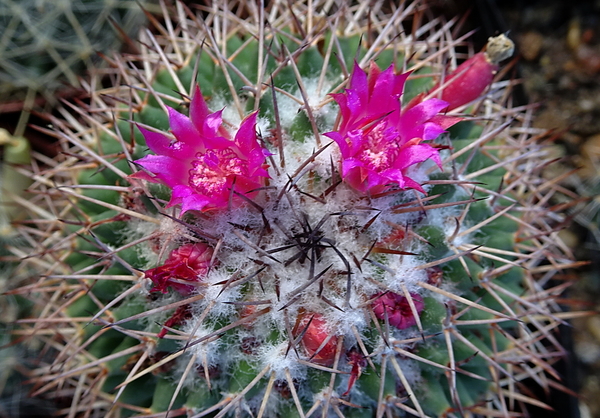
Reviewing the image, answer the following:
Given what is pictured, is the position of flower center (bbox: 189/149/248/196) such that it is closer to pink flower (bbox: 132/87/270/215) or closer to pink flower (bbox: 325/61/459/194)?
pink flower (bbox: 132/87/270/215)

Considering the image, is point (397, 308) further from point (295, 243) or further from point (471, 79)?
point (471, 79)

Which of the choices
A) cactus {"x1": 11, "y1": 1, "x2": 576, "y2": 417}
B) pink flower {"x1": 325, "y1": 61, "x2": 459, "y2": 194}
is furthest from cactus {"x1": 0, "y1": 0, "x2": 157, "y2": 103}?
pink flower {"x1": 325, "y1": 61, "x2": 459, "y2": 194}

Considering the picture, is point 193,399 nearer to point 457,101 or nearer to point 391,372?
point 391,372

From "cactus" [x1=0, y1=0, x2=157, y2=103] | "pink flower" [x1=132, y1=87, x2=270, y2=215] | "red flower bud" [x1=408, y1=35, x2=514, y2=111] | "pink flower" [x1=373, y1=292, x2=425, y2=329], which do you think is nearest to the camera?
"pink flower" [x1=132, y1=87, x2=270, y2=215]

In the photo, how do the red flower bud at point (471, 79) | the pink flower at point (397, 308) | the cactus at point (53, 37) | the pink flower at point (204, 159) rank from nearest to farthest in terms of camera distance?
the pink flower at point (204, 159)
the pink flower at point (397, 308)
the red flower bud at point (471, 79)
the cactus at point (53, 37)

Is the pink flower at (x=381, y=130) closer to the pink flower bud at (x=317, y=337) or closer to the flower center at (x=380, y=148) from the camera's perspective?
the flower center at (x=380, y=148)

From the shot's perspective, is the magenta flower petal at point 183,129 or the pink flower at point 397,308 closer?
the magenta flower petal at point 183,129

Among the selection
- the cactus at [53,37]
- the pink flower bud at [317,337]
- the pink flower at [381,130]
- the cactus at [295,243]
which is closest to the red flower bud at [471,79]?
the cactus at [295,243]
